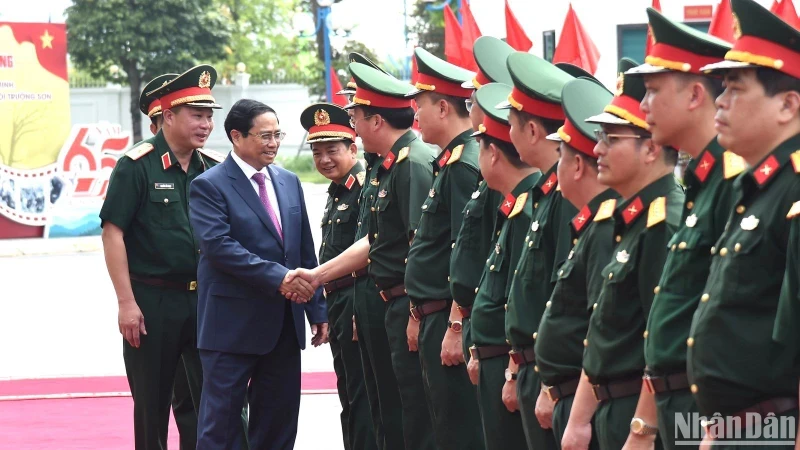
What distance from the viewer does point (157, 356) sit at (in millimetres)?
6367

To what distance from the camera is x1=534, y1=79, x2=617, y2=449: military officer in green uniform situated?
3766 mm

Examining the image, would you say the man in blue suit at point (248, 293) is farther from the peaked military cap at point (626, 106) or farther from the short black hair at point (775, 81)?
the short black hair at point (775, 81)

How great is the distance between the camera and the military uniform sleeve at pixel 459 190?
5.28m

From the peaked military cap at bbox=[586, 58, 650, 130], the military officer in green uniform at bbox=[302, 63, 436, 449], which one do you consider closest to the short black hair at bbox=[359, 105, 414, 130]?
the military officer in green uniform at bbox=[302, 63, 436, 449]

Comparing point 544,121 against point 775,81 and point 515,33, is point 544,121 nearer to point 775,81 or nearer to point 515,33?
point 775,81

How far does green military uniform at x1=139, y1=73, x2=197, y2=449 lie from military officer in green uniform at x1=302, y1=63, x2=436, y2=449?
1272 millimetres

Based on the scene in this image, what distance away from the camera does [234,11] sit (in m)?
48.8

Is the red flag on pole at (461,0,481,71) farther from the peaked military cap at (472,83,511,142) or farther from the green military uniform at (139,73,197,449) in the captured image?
the peaked military cap at (472,83,511,142)

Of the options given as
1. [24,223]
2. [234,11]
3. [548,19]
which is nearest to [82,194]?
[24,223]

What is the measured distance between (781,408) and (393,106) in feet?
11.4

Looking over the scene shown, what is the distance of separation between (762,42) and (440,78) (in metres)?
2.64

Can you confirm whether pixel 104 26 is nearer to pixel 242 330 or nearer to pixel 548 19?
pixel 548 19

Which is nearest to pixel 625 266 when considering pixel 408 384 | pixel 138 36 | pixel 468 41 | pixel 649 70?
pixel 649 70

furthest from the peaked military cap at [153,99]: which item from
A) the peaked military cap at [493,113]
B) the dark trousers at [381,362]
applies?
the peaked military cap at [493,113]
